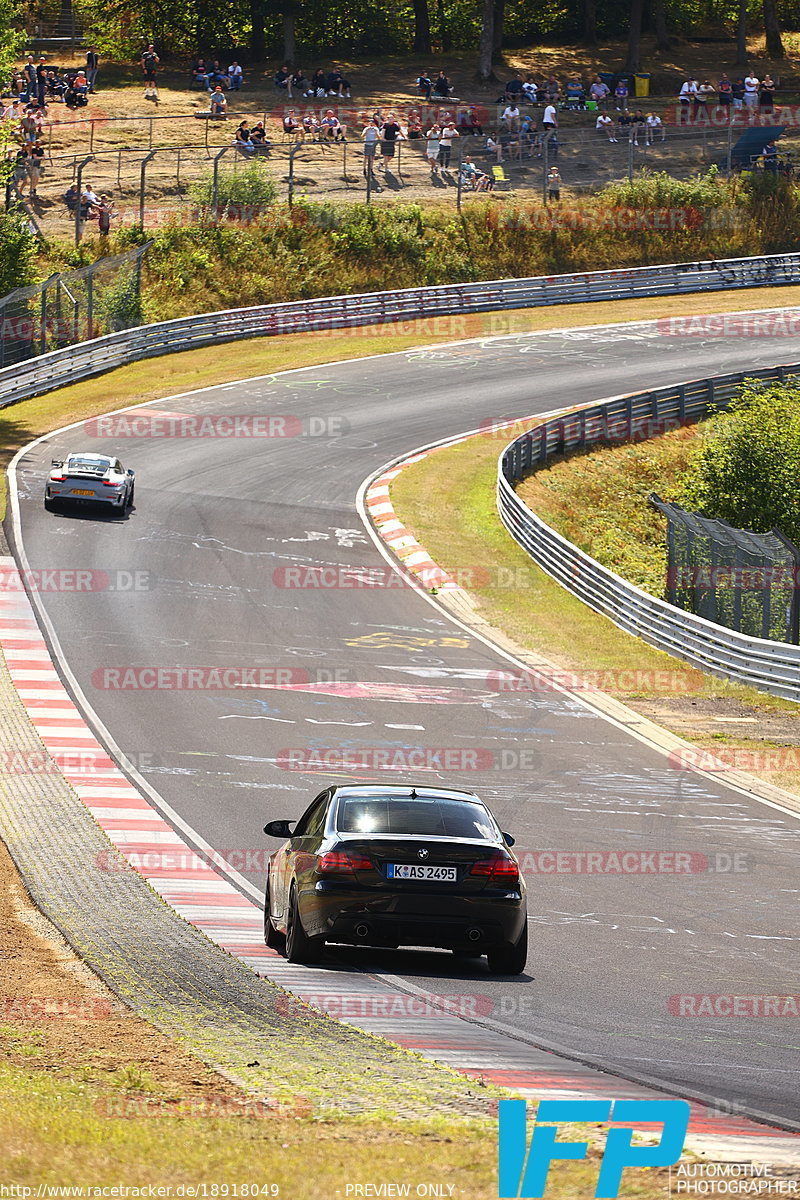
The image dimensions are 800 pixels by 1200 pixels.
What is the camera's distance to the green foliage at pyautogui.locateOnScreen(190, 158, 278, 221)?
192 feet

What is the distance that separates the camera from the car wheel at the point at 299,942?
1065cm

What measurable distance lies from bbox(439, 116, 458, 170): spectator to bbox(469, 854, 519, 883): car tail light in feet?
188

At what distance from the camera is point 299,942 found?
10711mm

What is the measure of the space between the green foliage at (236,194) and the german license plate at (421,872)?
51230 mm

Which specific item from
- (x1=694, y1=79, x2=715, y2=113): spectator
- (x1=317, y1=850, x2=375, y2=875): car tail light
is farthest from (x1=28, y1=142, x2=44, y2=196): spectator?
(x1=317, y1=850, x2=375, y2=875): car tail light

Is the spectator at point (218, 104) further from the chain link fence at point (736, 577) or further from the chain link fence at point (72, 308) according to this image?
the chain link fence at point (736, 577)

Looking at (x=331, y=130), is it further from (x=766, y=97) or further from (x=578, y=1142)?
(x=578, y=1142)

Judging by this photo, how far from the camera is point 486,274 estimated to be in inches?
2418

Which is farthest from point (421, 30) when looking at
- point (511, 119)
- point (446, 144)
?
point (446, 144)

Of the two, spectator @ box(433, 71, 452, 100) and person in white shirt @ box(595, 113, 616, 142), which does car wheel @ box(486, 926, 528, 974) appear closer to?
person in white shirt @ box(595, 113, 616, 142)

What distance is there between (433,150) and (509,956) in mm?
57630

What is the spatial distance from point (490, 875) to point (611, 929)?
2.24 metres

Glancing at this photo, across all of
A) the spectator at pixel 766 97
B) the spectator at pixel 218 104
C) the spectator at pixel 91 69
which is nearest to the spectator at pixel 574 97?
the spectator at pixel 766 97

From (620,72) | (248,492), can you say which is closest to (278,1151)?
(248,492)
